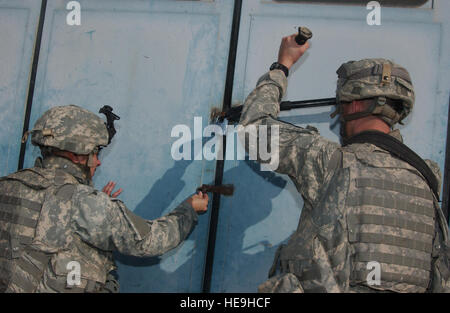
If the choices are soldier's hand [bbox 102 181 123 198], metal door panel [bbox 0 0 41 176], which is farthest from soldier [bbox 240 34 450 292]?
metal door panel [bbox 0 0 41 176]

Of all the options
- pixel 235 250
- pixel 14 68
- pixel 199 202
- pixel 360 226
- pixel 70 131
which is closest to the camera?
pixel 360 226

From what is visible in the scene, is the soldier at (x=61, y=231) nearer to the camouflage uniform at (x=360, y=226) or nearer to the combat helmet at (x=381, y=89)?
the camouflage uniform at (x=360, y=226)

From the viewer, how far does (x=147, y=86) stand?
11.0 feet

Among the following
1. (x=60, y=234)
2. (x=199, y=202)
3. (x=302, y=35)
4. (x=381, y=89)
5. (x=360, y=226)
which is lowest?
(x=60, y=234)

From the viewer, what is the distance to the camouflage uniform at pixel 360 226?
2324mm

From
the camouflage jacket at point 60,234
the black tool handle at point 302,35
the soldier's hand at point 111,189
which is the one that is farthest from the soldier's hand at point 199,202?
the black tool handle at point 302,35

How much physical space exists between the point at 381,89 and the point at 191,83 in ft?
3.90

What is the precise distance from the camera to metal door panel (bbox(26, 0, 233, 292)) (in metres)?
3.18

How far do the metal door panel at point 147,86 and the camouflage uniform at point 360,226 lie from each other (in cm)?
85

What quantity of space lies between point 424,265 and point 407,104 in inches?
28.7

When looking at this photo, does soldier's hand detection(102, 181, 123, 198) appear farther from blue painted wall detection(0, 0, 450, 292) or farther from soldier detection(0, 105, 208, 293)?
soldier detection(0, 105, 208, 293)

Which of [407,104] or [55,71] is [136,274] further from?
[407,104]

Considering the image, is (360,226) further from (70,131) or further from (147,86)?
(147,86)

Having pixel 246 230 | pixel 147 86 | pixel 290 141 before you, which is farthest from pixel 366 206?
pixel 147 86
